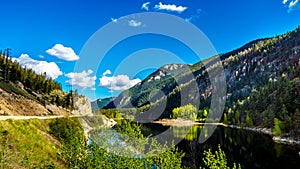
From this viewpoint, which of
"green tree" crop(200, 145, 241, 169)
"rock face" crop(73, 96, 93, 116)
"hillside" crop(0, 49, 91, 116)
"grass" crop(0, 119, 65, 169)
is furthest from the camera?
"rock face" crop(73, 96, 93, 116)

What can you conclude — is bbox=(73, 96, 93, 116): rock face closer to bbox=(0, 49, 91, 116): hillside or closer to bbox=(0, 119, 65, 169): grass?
bbox=(0, 49, 91, 116): hillside

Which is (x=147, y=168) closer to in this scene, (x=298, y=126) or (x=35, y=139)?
(x=35, y=139)

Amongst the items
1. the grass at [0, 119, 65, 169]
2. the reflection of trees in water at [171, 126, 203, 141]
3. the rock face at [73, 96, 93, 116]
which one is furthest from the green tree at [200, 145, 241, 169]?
the rock face at [73, 96, 93, 116]

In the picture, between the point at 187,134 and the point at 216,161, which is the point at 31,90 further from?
the point at 216,161

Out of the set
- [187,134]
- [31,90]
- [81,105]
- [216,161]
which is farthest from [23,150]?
[81,105]

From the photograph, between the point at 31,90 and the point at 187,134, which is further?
the point at 31,90

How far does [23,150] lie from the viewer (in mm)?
22688

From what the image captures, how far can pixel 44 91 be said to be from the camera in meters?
132

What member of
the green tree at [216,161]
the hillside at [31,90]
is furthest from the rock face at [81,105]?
the green tree at [216,161]

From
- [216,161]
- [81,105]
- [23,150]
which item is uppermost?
[81,105]

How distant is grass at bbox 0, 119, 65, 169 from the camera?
1806cm

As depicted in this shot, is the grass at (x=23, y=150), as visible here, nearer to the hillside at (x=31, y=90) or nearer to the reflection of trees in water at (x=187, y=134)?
the hillside at (x=31, y=90)

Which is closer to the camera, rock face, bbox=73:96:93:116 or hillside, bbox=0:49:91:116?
hillside, bbox=0:49:91:116

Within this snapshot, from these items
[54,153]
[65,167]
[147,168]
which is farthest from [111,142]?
[54,153]
